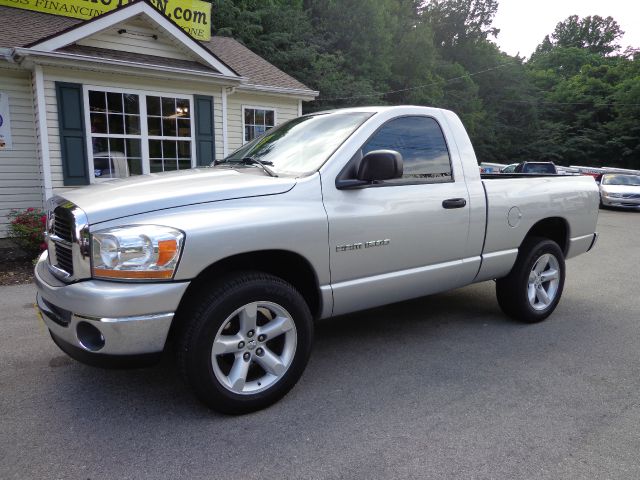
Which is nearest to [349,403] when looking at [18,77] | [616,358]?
[616,358]

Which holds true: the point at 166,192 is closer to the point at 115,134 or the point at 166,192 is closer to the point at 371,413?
the point at 371,413

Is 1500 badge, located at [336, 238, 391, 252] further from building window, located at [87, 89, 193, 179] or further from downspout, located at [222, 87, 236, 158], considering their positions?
downspout, located at [222, 87, 236, 158]

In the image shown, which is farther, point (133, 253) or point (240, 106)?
point (240, 106)

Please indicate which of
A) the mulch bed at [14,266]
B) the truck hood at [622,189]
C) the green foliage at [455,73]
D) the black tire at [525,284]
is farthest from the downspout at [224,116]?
the truck hood at [622,189]

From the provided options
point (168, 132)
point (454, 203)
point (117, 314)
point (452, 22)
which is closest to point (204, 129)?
point (168, 132)

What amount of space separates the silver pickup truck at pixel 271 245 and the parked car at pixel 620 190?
621 inches

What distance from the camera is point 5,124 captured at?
9.13 m

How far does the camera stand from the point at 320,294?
313cm

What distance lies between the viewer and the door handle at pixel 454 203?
366 centimetres

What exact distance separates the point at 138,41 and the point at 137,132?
75.3 inches

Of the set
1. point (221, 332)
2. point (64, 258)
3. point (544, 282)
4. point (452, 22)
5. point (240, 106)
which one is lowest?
point (544, 282)

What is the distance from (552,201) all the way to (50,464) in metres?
4.40

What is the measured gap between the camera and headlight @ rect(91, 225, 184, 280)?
8.14ft

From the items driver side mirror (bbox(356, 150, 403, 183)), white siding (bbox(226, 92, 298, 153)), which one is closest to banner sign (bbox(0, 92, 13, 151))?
white siding (bbox(226, 92, 298, 153))
